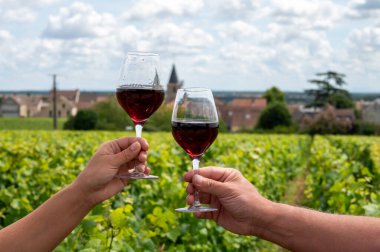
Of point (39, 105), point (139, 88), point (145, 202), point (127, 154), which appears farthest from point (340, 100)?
point (127, 154)

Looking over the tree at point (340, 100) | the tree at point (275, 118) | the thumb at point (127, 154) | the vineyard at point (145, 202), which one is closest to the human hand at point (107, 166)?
the thumb at point (127, 154)

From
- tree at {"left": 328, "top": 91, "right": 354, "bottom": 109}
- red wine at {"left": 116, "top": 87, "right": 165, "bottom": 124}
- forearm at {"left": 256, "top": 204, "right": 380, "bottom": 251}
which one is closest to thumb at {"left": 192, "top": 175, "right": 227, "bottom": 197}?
forearm at {"left": 256, "top": 204, "right": 380, "bottom": 251}

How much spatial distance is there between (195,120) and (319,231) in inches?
24.9

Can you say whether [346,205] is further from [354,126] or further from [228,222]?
[354,126]

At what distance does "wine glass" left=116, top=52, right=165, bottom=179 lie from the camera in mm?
2781

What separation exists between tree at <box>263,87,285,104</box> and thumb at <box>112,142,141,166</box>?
11512cm

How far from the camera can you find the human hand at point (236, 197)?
2455 millimetres

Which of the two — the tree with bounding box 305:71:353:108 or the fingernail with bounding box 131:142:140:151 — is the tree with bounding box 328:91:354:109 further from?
the fingernail with bounding box 131:142:140:151

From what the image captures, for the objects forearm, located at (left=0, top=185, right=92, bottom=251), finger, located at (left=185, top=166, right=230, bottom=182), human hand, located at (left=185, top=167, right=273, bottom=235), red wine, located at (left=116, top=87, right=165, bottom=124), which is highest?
red wine, located at (left=116, top=87, right=165, bottom=124)

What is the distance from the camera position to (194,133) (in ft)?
8.43

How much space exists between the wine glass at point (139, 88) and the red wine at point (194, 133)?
244 millimetres

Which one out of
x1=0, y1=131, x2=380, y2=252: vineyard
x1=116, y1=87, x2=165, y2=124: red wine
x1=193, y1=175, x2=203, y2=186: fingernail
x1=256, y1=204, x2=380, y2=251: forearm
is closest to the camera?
x1=256, y1=204, x2=380, y2=251: forearm

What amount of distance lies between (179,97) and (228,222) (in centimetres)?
54

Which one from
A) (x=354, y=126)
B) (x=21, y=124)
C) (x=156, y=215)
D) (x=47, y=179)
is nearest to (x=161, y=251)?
(x=156, y=215)
